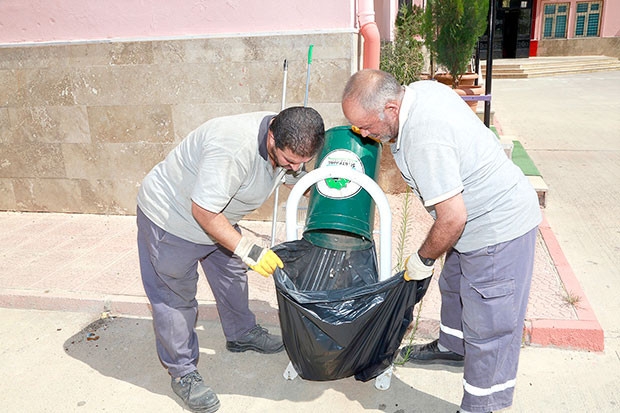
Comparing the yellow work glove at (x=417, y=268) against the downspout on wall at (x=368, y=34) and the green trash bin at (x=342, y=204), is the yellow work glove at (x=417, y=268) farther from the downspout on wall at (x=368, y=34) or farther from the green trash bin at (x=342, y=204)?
the downspout on wall at (x=368, y=34)

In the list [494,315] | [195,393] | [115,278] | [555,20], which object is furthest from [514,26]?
[195,393]

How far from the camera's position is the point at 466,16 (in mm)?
7844

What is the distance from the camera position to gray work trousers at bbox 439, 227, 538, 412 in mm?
2291

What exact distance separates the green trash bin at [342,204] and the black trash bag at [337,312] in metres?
0.08

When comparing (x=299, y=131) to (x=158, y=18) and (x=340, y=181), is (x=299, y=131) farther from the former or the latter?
(x=158, y=18)

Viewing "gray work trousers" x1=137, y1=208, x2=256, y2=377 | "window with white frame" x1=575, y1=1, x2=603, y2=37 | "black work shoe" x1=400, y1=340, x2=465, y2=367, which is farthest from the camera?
"window with white frame" x1=575, y1=1, x2=603, y2=37

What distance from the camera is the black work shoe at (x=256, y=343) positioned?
3.25 meters

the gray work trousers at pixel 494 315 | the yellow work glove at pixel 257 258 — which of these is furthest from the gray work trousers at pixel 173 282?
the gray work trousers at pixel 494 315

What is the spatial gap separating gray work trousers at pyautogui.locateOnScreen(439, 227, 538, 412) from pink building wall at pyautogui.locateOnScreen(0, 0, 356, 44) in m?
2.82

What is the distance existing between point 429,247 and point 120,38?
12.7 feet

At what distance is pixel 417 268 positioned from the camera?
2.32 meters

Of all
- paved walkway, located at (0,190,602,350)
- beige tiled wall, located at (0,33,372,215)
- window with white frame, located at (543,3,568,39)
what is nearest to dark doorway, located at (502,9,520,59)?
window with white frame, located at (543,3,568,39)

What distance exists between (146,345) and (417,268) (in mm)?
1927

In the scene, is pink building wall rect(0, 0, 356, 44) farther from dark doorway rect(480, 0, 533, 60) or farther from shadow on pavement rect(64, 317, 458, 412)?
dark doorway rect(480, 0, 533, 60)
